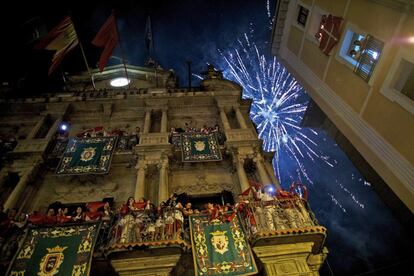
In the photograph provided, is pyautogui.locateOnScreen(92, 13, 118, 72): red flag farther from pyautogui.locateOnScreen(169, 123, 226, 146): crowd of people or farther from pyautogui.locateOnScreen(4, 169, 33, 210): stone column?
pyautogui.locateOnScreen(4, 169, 33, 210): stone column

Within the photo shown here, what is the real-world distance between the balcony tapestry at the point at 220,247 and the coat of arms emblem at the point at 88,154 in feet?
29.1

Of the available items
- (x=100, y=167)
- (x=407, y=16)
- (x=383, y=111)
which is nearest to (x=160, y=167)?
(x=100, y=167)

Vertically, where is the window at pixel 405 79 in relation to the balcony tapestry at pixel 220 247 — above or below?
above

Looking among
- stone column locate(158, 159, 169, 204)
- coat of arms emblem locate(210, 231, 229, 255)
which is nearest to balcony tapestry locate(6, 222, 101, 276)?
stone column locate(158, 159, 169, 204)

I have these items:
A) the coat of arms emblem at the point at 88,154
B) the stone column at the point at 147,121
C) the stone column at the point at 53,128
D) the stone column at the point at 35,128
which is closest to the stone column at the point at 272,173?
the stone column at the point at 147,121

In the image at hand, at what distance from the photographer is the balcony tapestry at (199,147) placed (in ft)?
58.4

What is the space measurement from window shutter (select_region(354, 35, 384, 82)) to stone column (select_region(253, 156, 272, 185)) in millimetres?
7273

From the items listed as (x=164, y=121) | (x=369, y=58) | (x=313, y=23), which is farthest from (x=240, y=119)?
(x=369, y=58)

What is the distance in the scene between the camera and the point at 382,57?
41.1 ft

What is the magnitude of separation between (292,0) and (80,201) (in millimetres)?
19897

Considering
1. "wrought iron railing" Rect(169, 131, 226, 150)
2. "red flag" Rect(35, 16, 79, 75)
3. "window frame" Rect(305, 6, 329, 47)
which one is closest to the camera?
"window frame" Rect(305, 6, 329, 47)

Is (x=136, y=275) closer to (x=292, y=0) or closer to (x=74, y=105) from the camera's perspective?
(x=74, y=105)

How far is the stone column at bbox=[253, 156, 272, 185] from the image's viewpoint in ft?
53.9

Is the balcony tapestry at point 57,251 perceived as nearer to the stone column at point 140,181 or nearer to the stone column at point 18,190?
the stone column at point 140,181
